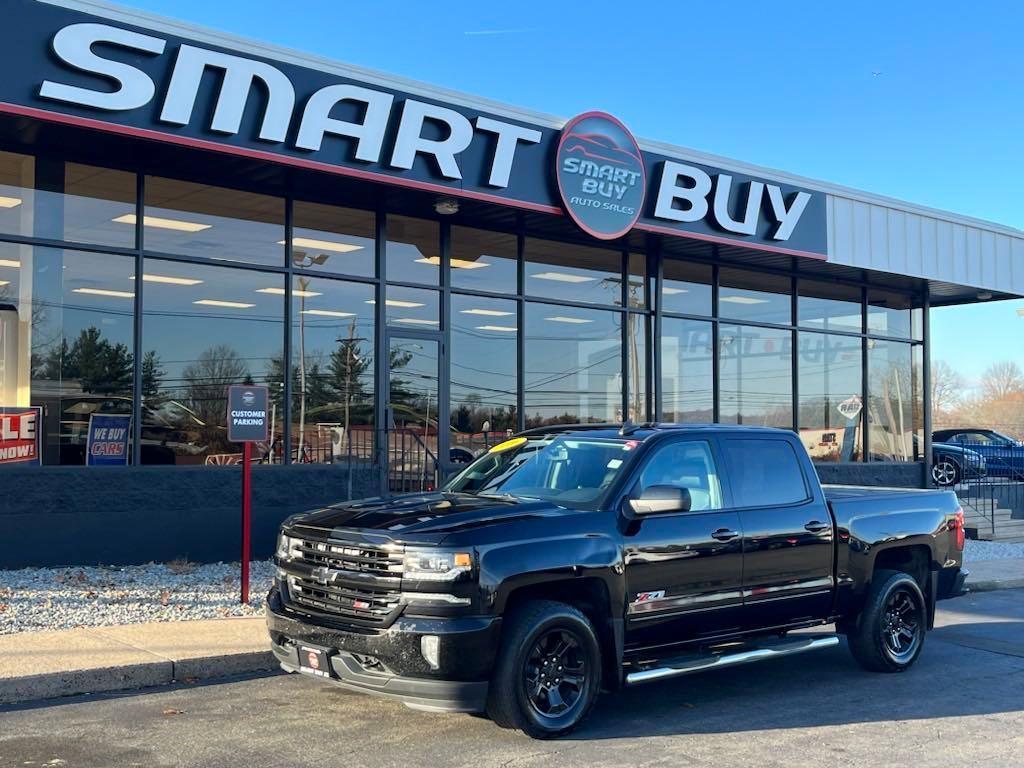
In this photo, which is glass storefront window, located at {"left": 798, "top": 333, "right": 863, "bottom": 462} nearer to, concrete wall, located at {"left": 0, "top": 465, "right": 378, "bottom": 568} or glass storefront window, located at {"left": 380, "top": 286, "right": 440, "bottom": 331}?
glass storefront window, located at {"left": 380, "top": 286, "right": 440, "bottom": 331}

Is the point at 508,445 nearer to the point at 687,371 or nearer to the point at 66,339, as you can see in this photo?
the point at 66,339

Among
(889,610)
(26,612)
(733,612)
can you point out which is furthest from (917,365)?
(26,612)

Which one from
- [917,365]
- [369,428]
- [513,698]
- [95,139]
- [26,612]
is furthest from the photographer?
[917,365]

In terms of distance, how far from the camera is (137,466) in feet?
40.4

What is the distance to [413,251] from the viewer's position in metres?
15.1

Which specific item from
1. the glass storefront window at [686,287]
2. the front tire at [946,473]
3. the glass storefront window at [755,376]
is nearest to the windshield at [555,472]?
the glass storefront window at [686,287]

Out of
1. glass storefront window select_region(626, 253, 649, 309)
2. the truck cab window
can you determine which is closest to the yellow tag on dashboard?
the truck cab window

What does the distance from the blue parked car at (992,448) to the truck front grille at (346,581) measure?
21.1m

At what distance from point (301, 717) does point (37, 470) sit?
6372mm

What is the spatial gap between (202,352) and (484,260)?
4718 millimetres

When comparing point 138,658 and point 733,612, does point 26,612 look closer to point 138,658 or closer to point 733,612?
point 138,658

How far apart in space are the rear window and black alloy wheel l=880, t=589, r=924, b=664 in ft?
4.26

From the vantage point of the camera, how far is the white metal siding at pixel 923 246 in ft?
60.2

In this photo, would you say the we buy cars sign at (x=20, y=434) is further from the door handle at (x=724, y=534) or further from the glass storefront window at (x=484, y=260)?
the door handle at (x=724, y=534)
